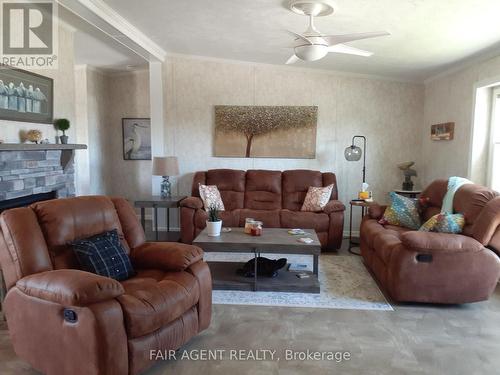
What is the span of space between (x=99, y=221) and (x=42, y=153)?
5.36ft

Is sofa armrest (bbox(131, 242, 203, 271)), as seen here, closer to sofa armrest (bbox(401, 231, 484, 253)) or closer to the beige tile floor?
the beige tile floor

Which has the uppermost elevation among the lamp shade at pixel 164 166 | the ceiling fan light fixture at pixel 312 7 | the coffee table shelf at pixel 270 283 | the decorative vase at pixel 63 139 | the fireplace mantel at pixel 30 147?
the ceiling fan light fixture at pixel 312 7

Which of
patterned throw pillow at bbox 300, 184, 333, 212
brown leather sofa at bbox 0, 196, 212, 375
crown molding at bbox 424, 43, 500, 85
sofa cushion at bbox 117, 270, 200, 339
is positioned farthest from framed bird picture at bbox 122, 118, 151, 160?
crown molding at bbox 424, 43, 500, 85

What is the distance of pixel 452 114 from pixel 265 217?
2624 millimetres

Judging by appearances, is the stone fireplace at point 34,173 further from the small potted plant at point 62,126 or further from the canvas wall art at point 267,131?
the canvas wall art at point 267,131

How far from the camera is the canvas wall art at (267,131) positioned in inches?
221

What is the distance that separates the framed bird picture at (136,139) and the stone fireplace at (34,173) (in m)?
2.33

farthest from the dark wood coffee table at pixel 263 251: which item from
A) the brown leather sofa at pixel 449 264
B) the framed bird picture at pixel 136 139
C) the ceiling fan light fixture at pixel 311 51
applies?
the framed bird picture at pixel 136 139

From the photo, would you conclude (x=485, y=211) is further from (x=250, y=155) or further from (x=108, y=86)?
(x=108, y=86)

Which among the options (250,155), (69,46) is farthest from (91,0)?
(250,155)

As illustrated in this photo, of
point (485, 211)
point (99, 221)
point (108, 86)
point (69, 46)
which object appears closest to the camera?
point (99, 221)

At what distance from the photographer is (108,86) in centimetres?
672

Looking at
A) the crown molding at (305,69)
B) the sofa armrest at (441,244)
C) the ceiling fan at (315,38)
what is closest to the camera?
the ceiling fan at (315,38)

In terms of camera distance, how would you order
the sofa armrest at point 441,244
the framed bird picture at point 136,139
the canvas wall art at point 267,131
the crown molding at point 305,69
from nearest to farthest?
the sofa armrest at point 441,244, the crown molding at point 305,69, the canvas wall art at point 267,131, the framed bird picture at point 136,139
